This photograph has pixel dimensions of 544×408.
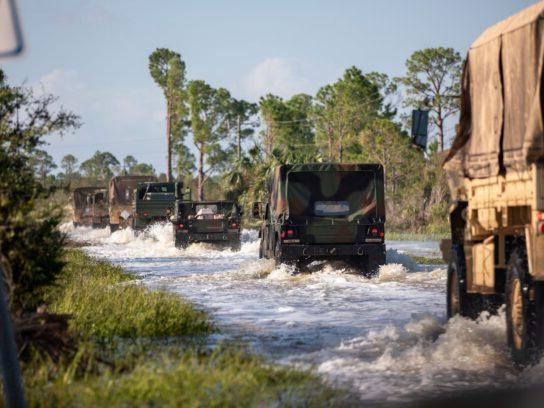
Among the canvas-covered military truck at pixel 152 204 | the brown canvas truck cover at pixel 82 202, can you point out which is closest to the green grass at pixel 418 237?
the canvas-covered military truck at pixel 152 204

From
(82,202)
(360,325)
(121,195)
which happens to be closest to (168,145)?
(82,202)

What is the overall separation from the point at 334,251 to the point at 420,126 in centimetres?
1270

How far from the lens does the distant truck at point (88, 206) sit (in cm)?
6756

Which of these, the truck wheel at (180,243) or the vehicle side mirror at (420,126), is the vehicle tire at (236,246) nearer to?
the truck wheel at (180,243)

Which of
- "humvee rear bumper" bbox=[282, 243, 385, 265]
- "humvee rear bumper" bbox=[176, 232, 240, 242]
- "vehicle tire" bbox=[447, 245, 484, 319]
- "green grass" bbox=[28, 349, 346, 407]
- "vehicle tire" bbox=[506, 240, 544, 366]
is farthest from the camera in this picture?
"humvee rear bumper" bbox=[176, 232, 240, 242]

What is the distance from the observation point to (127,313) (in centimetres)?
1608

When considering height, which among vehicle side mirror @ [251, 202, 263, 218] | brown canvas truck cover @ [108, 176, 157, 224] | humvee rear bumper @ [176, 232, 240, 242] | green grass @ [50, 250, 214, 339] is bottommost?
green grass @ [50, 250, 214, 339]

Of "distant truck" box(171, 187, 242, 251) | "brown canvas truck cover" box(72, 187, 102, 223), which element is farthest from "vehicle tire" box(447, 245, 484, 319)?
"brown canvas truck cover" box(72, 187, 102, 223)

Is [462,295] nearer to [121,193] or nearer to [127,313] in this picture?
[127,313]

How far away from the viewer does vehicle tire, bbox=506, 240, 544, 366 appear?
10.6 metres

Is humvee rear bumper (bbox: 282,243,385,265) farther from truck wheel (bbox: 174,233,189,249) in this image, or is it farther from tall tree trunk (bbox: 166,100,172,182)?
tall tree trunk (bbox: 166,100,172,182)

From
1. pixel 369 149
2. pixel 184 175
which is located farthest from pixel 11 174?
pixel 184 175

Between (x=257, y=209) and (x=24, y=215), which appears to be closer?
(x=24, y=215)

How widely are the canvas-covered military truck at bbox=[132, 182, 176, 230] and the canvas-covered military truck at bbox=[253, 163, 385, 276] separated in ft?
75.7
